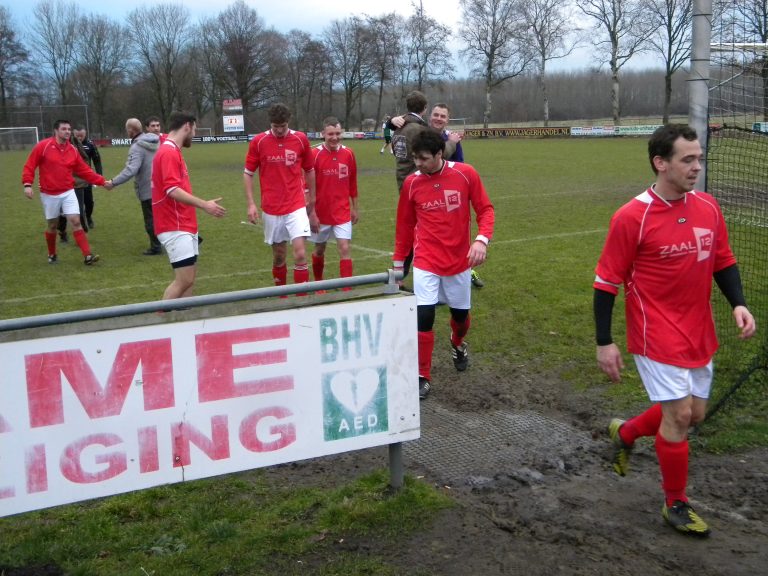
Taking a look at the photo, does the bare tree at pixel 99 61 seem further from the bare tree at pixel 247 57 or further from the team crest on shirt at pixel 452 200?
the team crest on shirt at pixel 452 200

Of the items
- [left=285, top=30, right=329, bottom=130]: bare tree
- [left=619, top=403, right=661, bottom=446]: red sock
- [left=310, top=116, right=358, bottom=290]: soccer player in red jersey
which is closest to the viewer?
[left=619, top=403, right=661, bottom=446]: red sock

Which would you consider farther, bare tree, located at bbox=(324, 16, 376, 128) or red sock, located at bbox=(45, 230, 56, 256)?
bare tree, located at bbox=(324, 16, 376, 128)

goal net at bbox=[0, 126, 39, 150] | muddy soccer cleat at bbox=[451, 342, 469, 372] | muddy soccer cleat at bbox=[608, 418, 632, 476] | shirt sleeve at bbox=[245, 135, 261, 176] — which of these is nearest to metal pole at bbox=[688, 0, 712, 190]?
muddy soccer cleat at bbox=[608, 418, 632, 476]

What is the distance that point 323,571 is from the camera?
3506 millimetres

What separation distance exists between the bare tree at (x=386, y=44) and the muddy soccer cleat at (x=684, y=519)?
72.7 metres

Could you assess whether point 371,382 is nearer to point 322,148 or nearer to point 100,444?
point 100,444

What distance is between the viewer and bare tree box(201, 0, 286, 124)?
7188cm

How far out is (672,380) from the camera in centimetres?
374

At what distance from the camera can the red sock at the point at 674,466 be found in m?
3.80

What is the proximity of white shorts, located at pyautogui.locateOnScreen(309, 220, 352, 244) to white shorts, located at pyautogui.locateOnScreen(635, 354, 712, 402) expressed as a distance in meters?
5.27

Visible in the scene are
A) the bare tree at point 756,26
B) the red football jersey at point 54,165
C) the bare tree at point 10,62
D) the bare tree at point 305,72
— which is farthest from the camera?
the bare tree at point 305,72

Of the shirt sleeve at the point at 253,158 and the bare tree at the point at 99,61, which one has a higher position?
the bare tree at the point at 99,61

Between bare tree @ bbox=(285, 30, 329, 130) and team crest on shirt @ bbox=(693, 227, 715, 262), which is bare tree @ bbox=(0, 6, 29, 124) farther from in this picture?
team crest on shirt @ bbox=(693, 227, 715, 262)

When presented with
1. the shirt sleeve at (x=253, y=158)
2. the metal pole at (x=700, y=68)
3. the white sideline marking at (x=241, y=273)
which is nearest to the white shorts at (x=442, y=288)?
the metal pole at (x=700, y=68)
